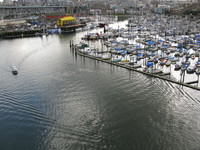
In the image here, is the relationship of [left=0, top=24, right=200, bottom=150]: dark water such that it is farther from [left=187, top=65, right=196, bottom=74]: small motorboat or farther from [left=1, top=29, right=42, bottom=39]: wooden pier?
[left=1, top=29, right=42, bottom=39]: wooden pier

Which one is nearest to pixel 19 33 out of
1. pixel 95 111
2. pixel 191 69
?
pixel 95 111

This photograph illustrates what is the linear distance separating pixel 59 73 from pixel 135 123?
770 centimetres

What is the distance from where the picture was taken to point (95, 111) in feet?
29.9

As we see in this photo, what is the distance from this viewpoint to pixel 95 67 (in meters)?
15.1

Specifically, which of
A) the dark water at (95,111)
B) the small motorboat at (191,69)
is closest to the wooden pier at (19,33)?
the dark water at (95,111)

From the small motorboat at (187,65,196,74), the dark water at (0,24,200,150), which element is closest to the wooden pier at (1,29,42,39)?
the dark water at (0,24,200,150)

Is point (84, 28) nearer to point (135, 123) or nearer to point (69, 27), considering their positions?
point (69, 27)

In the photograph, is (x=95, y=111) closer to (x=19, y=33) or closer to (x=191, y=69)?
(x=191, y=69)

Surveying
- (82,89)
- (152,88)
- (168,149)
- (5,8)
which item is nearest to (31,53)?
(82,89)

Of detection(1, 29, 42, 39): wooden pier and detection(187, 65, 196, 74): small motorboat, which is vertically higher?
detection(1, 29, 42, 39): wooden pier

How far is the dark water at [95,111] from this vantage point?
7297 mm

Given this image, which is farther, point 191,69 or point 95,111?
point 191,69

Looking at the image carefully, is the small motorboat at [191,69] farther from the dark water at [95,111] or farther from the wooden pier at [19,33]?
the wooden pier at [19,33]

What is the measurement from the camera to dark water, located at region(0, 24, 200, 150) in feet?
23.9
